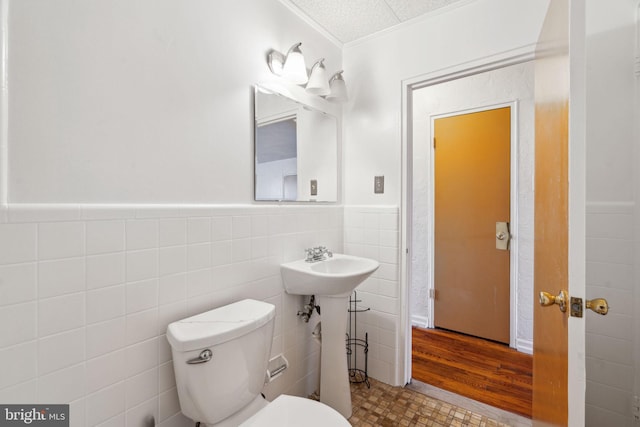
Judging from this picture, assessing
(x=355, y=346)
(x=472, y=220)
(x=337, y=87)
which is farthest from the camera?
(x=472, y=220)

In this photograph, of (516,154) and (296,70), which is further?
(516,154)

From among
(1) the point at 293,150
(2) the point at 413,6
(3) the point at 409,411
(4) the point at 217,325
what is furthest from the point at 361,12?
(3) the point at 409,411

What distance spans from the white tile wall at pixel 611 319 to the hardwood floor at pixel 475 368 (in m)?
0.48

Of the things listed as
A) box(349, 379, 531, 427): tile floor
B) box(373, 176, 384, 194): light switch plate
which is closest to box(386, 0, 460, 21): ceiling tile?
box(373, 176, 384, 194): light switch plate

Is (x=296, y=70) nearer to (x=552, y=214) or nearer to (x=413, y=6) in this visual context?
(x=413, y=6)

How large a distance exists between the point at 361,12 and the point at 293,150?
931mm

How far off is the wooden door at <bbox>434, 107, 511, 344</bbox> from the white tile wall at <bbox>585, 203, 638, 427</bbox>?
1.08 metres

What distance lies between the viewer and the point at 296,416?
103cm

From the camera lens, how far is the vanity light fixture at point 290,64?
157 cm

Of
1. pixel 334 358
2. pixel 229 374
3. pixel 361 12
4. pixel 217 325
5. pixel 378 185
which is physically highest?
pixel 361 12

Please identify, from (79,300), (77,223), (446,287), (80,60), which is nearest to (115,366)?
(79,300)

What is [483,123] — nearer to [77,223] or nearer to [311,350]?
[311,350]

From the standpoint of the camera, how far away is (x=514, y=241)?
2.38 meters

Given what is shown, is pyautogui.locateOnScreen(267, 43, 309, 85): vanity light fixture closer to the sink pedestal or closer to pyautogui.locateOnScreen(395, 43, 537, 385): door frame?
pyautogui.locateOnScreen(395, 43, 537, 385): door frame
